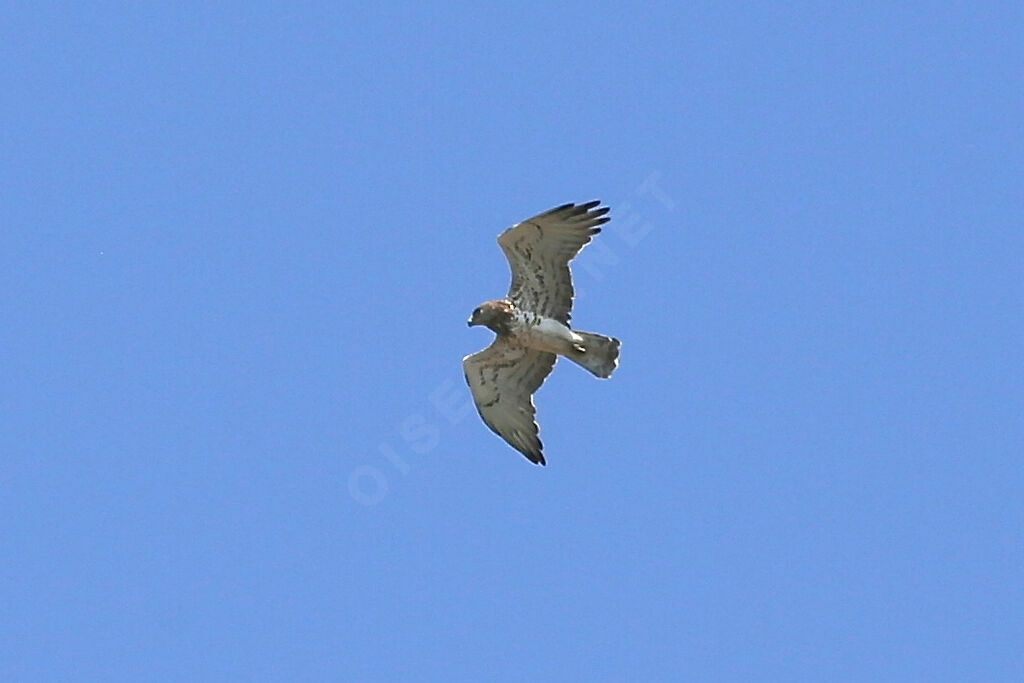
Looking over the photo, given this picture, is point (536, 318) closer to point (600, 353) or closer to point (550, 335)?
point (550, 335)

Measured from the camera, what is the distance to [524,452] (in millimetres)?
23391

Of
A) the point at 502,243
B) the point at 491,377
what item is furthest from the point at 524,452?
the point at 502,243

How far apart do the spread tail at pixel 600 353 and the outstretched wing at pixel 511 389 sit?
702mm

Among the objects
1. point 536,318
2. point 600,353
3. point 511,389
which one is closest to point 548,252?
point 536,318

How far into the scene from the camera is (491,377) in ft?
76.2

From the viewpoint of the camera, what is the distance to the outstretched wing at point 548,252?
2208 cm

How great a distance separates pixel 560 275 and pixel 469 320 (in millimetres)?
1043

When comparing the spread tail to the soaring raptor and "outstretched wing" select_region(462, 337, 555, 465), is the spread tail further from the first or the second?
"outstretched wing" select_region(462, 337, 555, 465)

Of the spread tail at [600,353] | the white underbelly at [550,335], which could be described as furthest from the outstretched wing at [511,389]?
the spread tail at [600,353]

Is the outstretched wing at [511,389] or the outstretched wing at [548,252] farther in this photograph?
the outstretched wing at [511,389]

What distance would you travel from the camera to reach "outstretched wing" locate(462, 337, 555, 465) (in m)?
23.0

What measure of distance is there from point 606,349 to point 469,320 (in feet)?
4.77

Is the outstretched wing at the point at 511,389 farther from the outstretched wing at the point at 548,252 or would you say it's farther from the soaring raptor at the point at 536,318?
the outstretched wing at the point at 548,252

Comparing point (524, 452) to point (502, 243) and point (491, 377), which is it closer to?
point (491, 377)
